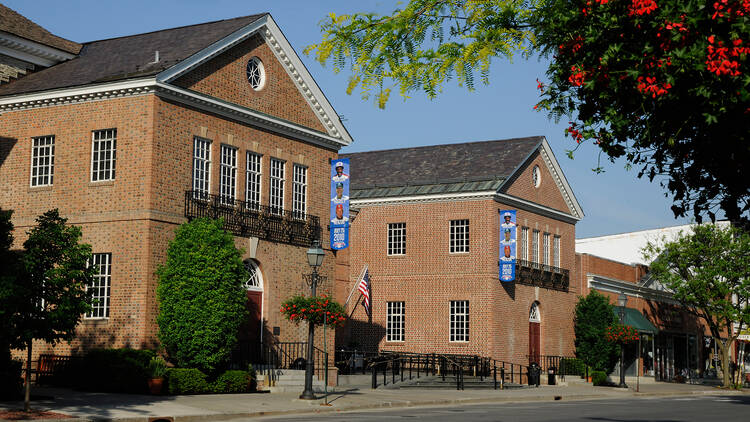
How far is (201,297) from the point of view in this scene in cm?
2592

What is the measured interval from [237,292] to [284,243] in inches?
215

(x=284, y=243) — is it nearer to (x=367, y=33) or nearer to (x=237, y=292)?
(x=237, y=292)

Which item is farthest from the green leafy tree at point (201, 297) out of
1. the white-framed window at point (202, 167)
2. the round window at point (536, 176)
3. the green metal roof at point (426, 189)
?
the round window at point (536, 176)

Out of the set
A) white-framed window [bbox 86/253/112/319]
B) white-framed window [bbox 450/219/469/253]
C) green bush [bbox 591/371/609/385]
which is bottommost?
green bush [bbox 591/371/609/385]

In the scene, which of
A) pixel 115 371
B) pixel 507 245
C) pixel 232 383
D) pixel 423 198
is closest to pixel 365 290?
pixel 423 198

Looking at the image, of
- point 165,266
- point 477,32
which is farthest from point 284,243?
point 477,32

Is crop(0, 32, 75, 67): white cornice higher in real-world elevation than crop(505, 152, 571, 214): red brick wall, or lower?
higher

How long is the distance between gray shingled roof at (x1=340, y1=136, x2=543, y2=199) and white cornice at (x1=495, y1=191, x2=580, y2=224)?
95 cm

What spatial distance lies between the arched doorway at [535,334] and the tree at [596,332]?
3117 mm

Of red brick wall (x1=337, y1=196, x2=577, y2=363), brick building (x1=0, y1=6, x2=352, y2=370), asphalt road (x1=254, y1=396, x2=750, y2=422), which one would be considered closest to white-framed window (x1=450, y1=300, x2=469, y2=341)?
red brick wall (x1=337, y1=196, x2=577, y2=363)

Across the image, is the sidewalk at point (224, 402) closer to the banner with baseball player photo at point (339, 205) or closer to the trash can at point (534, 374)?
the banner with baseball player photo at point (339, 205)

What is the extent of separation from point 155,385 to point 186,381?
1.11 m

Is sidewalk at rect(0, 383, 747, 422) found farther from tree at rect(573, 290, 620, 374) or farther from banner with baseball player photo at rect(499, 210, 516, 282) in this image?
tree at rect(573, 290, 620, 374)

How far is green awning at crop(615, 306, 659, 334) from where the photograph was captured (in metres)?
51.6
